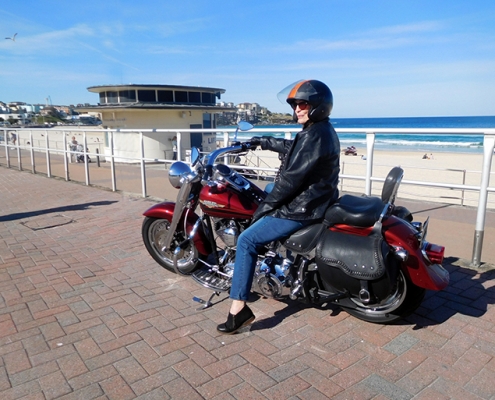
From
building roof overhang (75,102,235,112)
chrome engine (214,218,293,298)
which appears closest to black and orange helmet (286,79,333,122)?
chrome engine (214,218,293,298)

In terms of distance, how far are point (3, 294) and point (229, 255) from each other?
2.10 m

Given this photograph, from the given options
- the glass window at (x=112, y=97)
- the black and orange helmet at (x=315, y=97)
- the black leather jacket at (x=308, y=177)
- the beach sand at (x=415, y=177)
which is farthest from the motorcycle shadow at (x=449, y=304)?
the glass window at (x=112, y=97)

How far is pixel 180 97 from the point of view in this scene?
2541cm

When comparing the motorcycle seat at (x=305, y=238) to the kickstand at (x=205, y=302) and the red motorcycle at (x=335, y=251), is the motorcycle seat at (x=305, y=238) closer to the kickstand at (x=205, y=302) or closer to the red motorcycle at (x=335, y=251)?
the red motorcycle at (x=335, y=251)

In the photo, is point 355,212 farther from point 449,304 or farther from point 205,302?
point 205,302

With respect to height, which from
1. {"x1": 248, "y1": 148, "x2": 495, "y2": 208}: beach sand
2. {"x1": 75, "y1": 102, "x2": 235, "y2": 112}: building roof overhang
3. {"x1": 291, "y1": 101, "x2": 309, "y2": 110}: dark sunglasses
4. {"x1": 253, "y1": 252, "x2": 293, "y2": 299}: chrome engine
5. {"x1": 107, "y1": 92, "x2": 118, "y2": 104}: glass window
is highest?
{"x1": 107, "y1": 92, "x2": 118, "y2": 104}: glass window

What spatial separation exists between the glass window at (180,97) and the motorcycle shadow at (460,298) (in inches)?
897

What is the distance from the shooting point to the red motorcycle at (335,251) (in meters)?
2.88

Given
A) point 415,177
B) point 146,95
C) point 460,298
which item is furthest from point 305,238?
point 146,95

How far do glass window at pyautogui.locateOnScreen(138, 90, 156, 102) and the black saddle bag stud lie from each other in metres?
23.0

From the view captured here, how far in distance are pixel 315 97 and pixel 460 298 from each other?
85.4 inches

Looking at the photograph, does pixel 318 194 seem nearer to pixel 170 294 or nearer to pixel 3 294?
pixel 170 294

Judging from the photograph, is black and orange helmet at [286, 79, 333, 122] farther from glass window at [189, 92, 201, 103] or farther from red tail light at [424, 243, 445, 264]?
glass window at [189, 92, 201, 103]

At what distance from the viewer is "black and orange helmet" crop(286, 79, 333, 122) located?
2982 mm
